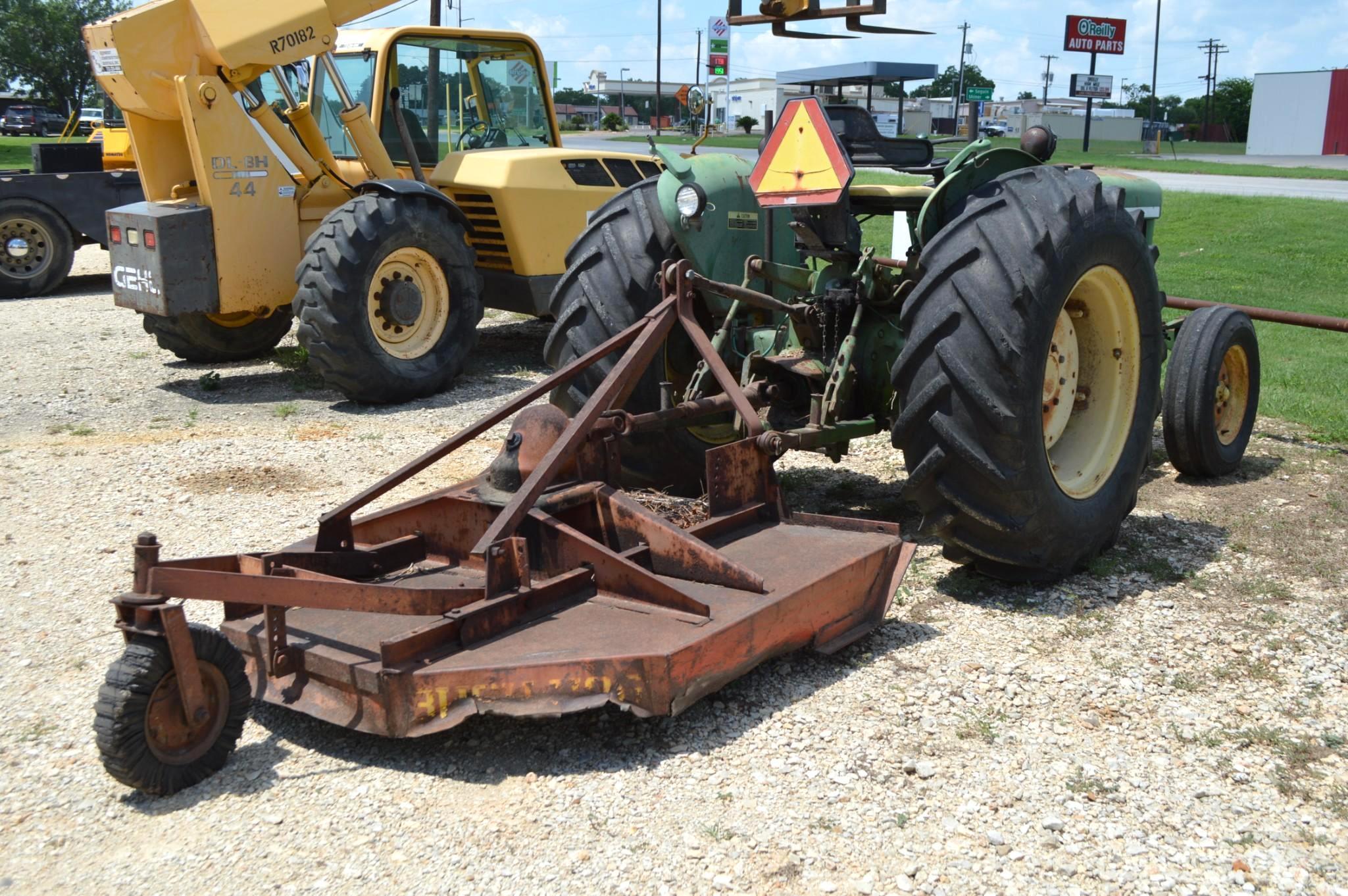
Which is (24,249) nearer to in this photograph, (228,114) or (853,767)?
(228,114)

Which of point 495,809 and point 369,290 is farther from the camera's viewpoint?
point 369,290

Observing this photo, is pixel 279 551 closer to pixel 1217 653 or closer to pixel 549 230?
pixel 1217 653

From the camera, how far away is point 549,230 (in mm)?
9406

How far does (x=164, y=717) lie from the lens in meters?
3.14

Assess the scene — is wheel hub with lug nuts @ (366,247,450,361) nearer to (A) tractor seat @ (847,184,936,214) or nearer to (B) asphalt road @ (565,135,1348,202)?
(A) tractor seat @ (847,184,936,214)

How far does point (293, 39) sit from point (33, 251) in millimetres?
6580

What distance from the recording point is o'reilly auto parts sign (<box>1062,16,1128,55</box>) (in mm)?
57156

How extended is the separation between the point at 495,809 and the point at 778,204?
103 inches

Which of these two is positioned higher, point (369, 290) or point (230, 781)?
point (369, 290)

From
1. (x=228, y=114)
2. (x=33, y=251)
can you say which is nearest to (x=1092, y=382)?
(x=228, y=114)

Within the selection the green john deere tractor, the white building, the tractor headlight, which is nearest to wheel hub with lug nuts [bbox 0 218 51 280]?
the green john deere tractor

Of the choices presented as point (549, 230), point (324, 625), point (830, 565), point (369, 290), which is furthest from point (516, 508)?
point (549, 230)

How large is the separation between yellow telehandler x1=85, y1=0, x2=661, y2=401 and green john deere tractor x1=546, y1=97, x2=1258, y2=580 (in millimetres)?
3283

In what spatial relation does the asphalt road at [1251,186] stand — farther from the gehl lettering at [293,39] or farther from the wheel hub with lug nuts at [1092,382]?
the wheel hub with lug nuts at [1092,382]
